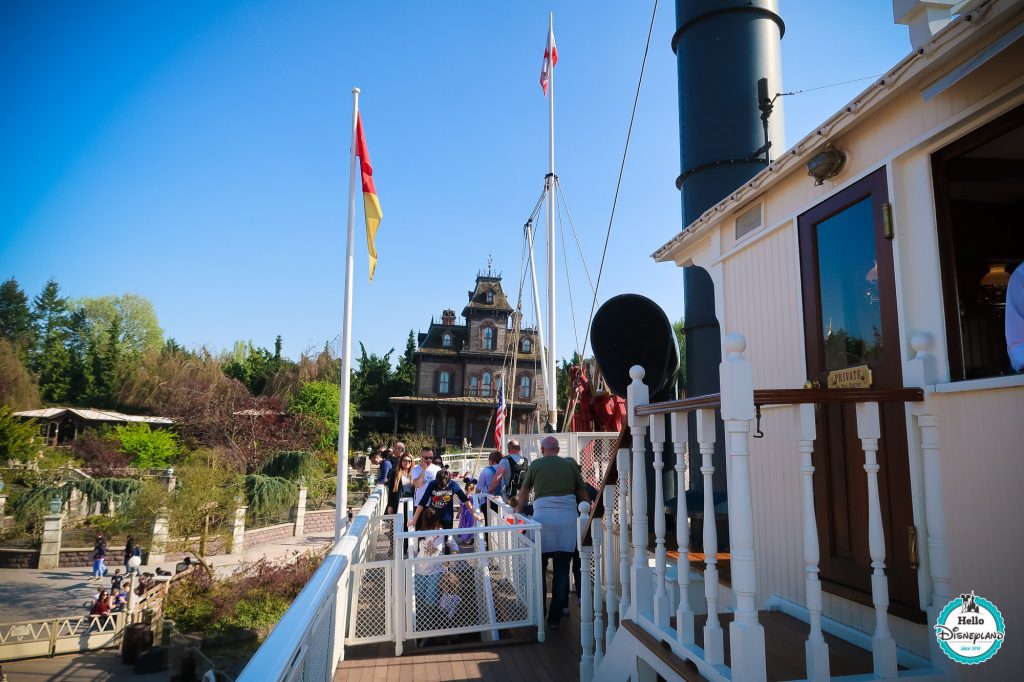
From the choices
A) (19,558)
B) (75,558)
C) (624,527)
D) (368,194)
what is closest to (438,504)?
(624,527)

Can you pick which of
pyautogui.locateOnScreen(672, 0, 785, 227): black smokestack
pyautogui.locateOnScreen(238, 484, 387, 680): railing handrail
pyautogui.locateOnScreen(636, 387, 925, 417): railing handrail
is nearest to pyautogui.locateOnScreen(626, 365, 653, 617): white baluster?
pyautogui.locateOnScreen(636, 387, 925, 417): railing handrail

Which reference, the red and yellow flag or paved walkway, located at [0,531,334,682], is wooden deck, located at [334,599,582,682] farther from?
paved walkway, located at [0,531,334,682]

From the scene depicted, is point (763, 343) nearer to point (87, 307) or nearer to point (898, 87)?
point (898, 87)

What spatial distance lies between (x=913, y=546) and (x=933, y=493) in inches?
15.5

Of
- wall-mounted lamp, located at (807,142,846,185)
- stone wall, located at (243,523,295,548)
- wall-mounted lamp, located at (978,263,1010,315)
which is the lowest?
stone wall, located at (243,523,295,548)

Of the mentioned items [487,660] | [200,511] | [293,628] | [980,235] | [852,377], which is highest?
[980,235]

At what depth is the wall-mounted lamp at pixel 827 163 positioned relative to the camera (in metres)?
3.21

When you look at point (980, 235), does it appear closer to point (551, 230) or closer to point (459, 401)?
point (551, 230)

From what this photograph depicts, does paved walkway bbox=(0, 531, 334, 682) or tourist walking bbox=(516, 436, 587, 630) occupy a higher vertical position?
tourist walking bbox=(516, 436, 587, 630)

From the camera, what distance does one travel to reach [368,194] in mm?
12430

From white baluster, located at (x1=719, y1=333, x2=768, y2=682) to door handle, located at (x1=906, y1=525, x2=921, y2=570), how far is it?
1.02 m

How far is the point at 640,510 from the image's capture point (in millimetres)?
3119

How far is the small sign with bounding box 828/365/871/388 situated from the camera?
2984 mm

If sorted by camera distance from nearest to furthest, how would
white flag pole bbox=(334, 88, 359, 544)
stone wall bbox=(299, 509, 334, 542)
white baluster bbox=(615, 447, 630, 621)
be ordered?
white baluster bbox=(615, 447, 630, 621) → white flag pole bbox=(334, 88, 359, 544) → stone wall bbox=(299, 509, 334, 542)
